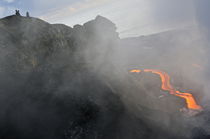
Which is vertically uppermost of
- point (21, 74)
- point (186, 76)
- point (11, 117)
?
point (21, 74)

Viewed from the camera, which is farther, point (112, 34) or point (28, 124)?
point (112, 34)

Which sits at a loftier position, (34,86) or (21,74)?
(21,74)

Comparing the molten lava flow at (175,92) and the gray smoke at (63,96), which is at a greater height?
the gray smoke at (63,96)

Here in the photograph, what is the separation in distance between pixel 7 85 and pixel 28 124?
13.3m

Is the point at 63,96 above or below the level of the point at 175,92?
above

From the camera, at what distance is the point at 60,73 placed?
56625 mm

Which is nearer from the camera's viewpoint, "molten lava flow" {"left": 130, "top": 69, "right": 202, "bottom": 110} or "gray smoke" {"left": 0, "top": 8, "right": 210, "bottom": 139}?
"gray smoke" {"left": 0, "top": 8, "right": 210, "bottom": 139}

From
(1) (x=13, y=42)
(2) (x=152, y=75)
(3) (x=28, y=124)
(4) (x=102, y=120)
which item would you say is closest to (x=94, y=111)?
(4) (x=102, y=120)

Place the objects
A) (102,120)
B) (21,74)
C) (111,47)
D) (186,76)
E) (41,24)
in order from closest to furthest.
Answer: (102,120)
(21,74)
(41,24)
(111,47)
(186,76)

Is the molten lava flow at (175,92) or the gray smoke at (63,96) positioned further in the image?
the molten lava flow at (175,92)

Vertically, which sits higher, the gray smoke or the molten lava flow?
the gray smoke

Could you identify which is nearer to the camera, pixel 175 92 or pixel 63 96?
pixel 63 96

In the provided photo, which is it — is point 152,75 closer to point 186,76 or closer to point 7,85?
point 186,76

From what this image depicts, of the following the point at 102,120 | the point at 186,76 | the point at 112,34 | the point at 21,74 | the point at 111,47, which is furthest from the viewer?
the point at 186,76
